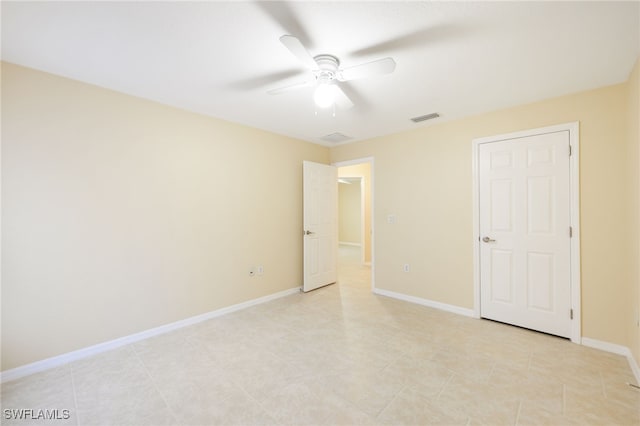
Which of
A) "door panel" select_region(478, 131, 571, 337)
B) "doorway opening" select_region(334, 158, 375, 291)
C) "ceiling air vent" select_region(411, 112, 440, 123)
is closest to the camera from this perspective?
"door panel" select_region(478, 131, 571, 337)

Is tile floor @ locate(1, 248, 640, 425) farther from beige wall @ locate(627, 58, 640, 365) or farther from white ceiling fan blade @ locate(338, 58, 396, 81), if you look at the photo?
white ceiling fan blade @ locate(338, 58, 396, 81)

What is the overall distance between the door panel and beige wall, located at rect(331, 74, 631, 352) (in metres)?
0.15

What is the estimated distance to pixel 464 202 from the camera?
3.42 meters

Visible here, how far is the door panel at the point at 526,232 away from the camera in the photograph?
2.76 meters

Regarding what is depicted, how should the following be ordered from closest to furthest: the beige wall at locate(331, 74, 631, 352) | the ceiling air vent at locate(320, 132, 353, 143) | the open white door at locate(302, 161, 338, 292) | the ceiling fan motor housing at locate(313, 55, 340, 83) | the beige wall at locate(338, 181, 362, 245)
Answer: the ceiling fan motor housing at locate(313, 55, 340, 83) → the beige wall at locate(331, 74, 631, 352) → the ceiling air vent at locate(320, 132, 353, 143) → the open white door at locate(302, 161, 338, 292) → the beige wall at locate(338, 181, 362, 245)

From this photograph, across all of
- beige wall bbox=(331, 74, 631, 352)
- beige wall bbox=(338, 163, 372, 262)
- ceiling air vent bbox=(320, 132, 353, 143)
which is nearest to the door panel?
beige wall bbox=(331, 74, 631, 352)

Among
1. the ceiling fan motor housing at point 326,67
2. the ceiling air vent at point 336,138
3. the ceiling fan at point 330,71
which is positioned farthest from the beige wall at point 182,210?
the ceiling fan motor housing at point 326,67

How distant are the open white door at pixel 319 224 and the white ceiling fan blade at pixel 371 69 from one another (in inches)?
96.9

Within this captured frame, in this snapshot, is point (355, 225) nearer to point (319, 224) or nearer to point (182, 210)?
point (319, 224)

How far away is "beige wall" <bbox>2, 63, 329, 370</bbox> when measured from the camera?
2.19 meters

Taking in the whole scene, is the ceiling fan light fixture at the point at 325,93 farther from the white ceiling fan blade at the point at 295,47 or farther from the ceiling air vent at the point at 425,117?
the ceiling air vent at the point at 425,117

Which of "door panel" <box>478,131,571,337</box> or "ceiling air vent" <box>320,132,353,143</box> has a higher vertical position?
"ceiling air vent" <box>320,132,353,143</box>

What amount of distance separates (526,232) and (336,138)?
2.84 metres

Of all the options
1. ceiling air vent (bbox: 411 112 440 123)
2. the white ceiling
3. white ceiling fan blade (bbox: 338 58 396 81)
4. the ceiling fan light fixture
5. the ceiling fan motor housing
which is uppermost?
ceiling air vent (bbox: 411 112 440 123)
